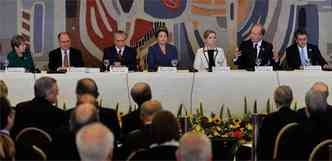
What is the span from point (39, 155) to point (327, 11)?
7.00 m

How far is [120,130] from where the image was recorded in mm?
6410

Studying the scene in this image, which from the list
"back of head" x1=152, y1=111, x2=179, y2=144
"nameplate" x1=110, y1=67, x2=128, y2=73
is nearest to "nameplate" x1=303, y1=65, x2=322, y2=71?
"nameplate" x1=110, y1=67, x2=128, y2=73

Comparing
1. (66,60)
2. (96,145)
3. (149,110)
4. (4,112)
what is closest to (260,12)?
(66,60)

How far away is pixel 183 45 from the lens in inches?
437

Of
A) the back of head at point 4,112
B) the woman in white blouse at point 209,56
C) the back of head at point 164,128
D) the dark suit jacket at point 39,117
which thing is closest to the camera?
the back of head at point 164,128

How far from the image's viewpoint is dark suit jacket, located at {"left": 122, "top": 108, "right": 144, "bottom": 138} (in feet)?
20.7

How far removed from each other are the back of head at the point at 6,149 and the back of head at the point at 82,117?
0.44 meters

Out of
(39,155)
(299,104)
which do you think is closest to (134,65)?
(299,104)

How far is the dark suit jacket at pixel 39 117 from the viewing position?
6.21 metres

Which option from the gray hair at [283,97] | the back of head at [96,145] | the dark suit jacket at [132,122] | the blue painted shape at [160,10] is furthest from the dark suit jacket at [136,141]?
the blue painted shape at [160,10]

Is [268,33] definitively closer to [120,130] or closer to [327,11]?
[327,11]

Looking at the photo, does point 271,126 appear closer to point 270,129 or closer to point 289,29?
point 270,129

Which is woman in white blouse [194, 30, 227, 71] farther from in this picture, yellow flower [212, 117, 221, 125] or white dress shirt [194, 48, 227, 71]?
yellow flower [212, 117, 221, 125]

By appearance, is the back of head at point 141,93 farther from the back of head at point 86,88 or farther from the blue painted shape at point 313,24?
the blue painted shape at point 313,24
